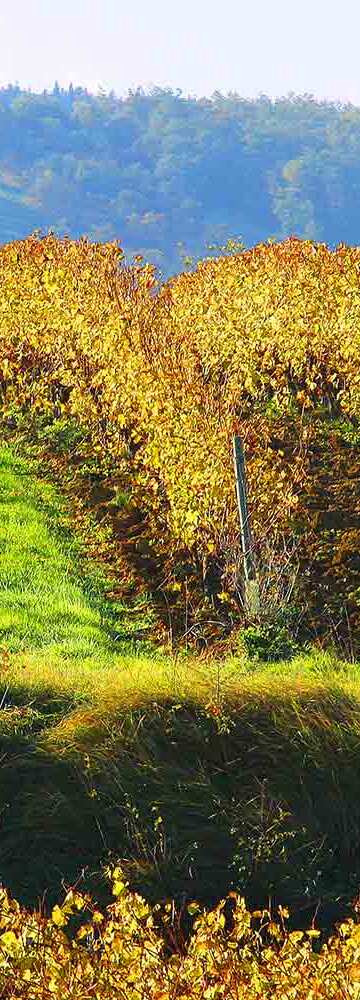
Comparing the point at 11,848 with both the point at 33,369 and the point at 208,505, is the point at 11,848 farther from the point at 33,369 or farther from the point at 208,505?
the point at 33,369

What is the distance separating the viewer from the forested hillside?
148m

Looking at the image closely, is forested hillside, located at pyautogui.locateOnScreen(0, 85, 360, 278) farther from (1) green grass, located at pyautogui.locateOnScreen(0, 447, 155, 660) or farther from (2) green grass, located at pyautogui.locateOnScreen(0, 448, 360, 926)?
(2) green grass, located at pyautogui.locateOnScreen(0, 448, 360, 926)

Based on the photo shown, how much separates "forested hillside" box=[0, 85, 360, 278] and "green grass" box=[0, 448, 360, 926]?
135200 millimetres

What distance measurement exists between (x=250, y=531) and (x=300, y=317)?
661 cm

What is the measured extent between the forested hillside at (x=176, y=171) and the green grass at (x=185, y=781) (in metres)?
135

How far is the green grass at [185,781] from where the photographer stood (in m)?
8.28

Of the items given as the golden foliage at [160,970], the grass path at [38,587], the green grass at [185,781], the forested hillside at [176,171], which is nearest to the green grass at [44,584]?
the grass path at [38,587]

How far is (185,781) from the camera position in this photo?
8805 millimetres

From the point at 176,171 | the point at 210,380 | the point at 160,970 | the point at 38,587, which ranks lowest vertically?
the point at 160,970

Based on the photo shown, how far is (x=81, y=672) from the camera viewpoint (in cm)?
1012

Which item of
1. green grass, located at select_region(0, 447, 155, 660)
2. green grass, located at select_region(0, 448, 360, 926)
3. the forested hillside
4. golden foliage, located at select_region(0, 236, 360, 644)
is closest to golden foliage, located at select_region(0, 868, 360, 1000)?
green grass, located at select_region(0, 448, 360, 926)

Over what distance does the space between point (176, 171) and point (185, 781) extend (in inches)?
5743

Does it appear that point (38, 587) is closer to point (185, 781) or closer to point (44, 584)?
point (44, 584)

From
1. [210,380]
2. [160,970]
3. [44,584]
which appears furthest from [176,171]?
[160,970]
